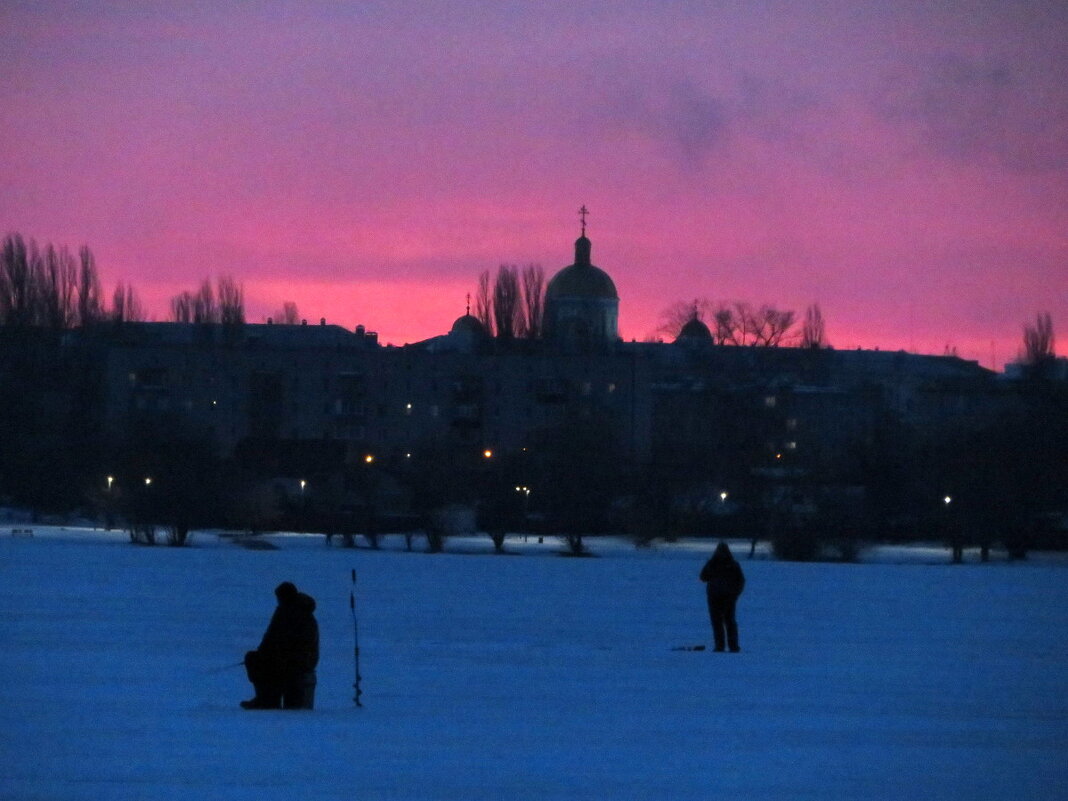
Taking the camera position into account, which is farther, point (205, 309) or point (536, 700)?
point (205, 309)

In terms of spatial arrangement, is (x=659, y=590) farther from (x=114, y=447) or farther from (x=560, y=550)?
(x=114, y=447)

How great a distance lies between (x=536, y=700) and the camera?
44.8ft

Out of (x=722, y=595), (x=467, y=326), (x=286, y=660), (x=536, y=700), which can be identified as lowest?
(x=536, y=700)

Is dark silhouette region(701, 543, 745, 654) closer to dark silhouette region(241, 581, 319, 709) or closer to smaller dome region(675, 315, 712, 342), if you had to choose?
dark silhouette region(241, 581, 319, 709)

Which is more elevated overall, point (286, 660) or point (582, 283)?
point (582, 283)

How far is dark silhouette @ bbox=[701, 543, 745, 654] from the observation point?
60.1ft

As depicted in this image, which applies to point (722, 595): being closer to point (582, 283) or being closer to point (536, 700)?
point (536, 700)

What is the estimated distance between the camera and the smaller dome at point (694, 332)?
405 ft

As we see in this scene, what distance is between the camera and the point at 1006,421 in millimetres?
67812

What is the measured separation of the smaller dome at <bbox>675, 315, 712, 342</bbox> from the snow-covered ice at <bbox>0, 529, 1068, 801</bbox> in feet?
312

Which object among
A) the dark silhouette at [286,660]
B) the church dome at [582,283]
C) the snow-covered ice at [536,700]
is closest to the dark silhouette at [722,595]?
the snow-covered ice at [536,700]

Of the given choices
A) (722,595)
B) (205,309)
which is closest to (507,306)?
(205,309)

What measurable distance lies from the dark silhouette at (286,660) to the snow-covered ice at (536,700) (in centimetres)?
26

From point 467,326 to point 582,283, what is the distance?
9.58 meters
